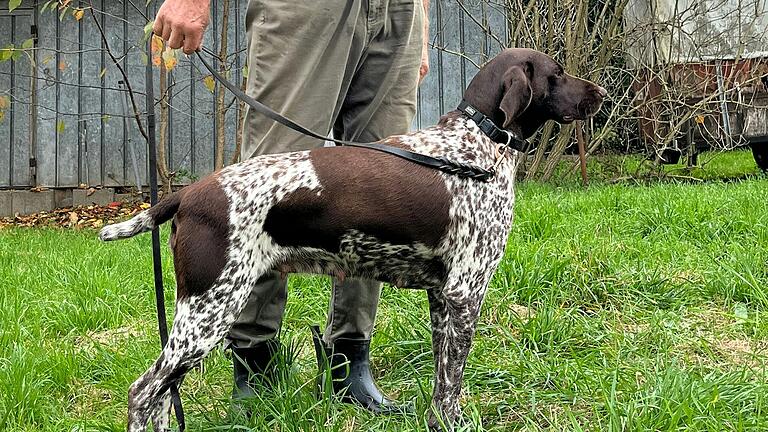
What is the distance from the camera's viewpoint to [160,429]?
2.67 m

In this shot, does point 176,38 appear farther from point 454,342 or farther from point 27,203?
point 27,203

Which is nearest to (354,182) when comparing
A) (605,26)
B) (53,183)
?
(605,26)

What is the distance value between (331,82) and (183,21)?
1.76ft

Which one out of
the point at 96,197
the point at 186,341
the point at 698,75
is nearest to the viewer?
the point at 186,341

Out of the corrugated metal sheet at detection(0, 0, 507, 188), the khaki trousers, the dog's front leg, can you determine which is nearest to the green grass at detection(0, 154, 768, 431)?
the dog's front leg

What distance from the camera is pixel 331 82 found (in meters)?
2.88

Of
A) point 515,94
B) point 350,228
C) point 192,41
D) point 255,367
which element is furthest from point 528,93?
point 255,367

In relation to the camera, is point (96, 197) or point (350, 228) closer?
point (350, 228)

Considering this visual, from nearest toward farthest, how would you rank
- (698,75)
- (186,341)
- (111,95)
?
(186,341)
(698,75)
(111,95)

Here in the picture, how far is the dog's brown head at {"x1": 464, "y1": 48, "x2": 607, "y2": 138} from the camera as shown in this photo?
2893mm

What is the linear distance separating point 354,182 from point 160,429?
988mm

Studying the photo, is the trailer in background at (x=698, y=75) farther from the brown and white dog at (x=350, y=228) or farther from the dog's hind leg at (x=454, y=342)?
the dog's hind leg at (x=454, y=342)

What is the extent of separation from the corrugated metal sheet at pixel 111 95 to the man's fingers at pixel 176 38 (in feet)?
22.9

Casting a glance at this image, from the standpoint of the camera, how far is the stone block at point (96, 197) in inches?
391
